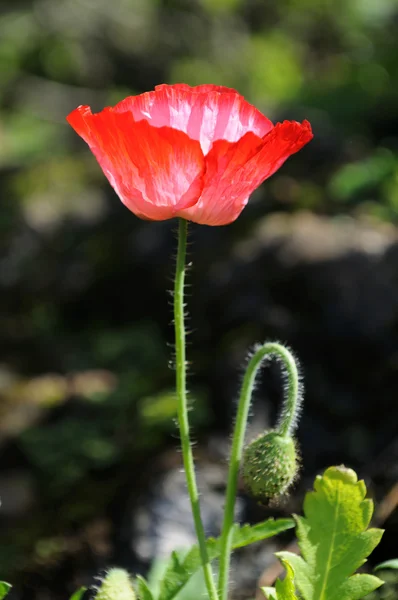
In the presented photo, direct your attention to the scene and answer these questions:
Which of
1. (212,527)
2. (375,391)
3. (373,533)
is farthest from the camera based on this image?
(375,391)

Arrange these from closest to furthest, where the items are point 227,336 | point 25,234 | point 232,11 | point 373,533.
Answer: point 373,533, point 227,336, point 25,234, point 232,11

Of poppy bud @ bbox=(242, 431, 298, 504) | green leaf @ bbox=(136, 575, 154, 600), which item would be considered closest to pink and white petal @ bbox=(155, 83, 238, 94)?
poppy bud @ bbox=(242, 431, 298, 504)

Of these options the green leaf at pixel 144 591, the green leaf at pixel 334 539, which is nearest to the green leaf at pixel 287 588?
the green leaf at pixel 334 539

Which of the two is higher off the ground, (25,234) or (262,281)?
(25,234)

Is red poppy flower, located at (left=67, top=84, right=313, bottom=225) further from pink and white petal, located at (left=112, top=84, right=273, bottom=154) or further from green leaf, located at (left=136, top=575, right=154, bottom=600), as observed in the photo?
green leaf, located at (left=136, top=575, right=154, bottom=600)

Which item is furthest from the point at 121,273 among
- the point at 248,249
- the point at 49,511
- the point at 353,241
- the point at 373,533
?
the point at 373,533

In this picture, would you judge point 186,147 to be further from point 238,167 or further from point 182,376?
point 182,376

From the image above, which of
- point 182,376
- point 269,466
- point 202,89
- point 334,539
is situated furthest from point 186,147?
point 334,539

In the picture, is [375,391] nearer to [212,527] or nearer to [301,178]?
[212,527]
